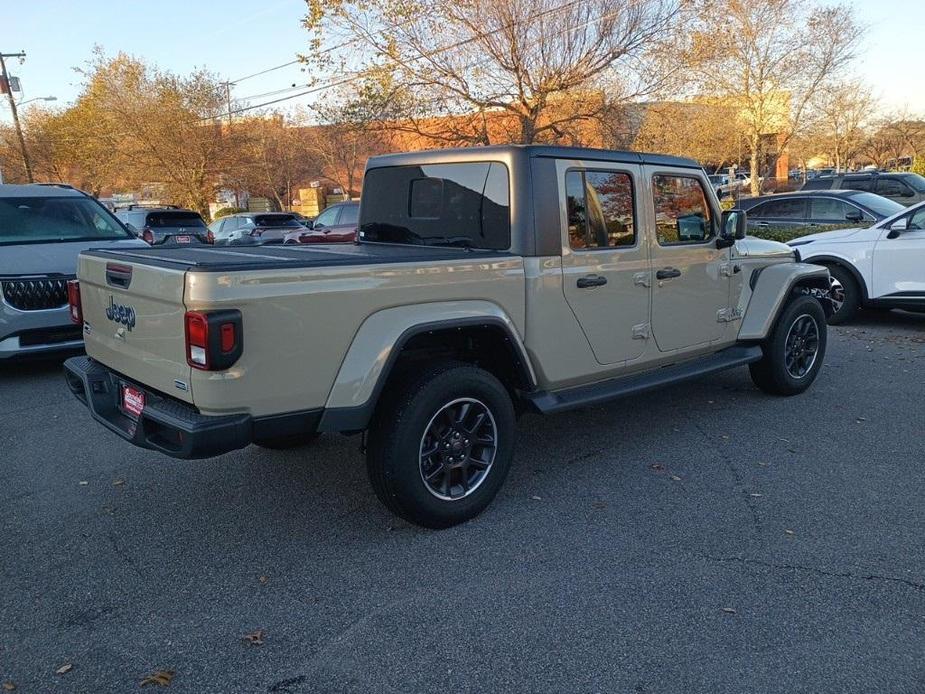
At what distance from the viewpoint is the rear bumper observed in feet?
10.1

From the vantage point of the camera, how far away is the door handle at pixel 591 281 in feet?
13.8

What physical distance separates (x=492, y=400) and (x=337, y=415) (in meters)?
0.89

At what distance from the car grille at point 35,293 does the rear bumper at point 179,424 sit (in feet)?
12.1

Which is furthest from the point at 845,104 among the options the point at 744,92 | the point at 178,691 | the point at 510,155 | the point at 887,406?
the point at 178,691

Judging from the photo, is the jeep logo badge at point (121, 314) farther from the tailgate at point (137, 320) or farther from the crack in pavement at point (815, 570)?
the crack in pavement at point (815, 570)

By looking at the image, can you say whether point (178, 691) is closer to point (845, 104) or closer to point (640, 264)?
point (640, 264)

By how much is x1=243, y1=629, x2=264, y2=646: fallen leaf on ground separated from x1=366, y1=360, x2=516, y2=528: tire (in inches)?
36.0

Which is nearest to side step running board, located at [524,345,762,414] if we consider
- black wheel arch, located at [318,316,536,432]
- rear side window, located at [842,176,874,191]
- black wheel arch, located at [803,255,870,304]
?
black wheel arch, located at [318,316,536,432]

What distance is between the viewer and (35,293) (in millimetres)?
6863

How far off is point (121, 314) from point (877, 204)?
11.5m

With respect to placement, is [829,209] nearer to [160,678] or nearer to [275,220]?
[160,678]

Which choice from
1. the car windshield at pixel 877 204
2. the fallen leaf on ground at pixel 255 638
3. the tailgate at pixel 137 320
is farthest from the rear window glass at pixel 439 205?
the car windshield at pixel 877 204

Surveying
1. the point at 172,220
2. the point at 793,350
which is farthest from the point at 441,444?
the point at 172,220

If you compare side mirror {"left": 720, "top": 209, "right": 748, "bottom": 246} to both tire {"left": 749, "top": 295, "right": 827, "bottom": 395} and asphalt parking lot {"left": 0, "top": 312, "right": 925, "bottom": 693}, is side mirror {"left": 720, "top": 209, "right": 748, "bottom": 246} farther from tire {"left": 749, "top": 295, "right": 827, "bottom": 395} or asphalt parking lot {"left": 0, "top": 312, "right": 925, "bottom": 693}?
Result: asphalt parking lot {"left": 0, "top": 312, "right": 925, "bottom": 693}
